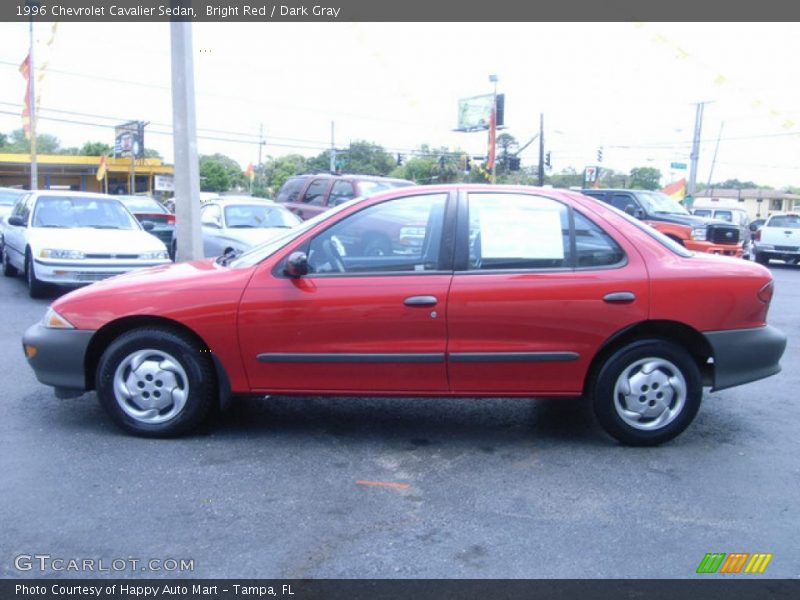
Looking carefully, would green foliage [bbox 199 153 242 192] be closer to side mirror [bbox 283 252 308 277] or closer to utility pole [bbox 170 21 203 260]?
utility pole [bbox 170 21 203 260]

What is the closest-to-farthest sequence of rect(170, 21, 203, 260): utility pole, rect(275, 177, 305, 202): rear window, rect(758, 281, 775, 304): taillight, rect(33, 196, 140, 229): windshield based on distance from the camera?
1. rect(758, 281, 775, 304): taillight
2. rect(33, 196, 140, 229): windshield
3. rect(170, 21, 203, 260): utility pole
4. rect(275, 177, 305, 202): rear window

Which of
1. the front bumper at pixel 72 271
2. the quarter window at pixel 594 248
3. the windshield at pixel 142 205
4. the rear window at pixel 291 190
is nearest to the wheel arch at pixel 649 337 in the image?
the quarter window at pixel 594 248

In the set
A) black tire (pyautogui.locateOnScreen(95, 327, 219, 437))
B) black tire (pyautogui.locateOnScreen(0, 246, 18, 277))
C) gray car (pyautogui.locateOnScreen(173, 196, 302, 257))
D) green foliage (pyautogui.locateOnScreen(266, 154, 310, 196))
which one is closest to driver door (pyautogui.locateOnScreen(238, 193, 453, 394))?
black tire (pyautogui.locateOnScreen(95, 327, 219, 437))

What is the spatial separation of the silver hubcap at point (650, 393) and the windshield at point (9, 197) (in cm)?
1716

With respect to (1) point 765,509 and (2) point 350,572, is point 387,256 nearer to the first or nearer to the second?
(2) point 350,572

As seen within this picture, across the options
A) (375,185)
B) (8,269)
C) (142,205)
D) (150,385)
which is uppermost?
(375,185)

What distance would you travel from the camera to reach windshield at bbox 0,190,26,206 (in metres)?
18.2

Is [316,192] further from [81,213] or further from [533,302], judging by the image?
[533,302]

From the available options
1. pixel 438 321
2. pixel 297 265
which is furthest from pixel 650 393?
pixel 297 265

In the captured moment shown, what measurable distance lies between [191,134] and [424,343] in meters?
8.46

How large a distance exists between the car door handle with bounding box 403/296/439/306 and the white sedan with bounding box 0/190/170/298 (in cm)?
658

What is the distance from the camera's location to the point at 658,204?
53.5ft

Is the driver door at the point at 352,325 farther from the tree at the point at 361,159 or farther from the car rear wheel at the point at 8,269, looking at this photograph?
the tree at the point at 361,159

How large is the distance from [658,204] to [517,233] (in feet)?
41.3
